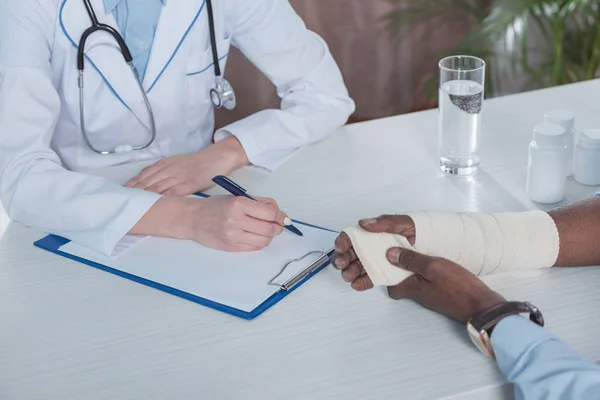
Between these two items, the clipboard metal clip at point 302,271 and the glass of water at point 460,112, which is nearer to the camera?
the clipboard metal clip at point 302,271

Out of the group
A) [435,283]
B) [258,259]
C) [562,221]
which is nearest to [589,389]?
[435,283]

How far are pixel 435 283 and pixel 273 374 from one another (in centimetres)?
25

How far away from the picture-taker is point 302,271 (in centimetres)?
120

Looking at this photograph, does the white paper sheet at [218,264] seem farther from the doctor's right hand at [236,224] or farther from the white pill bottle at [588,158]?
the white pill bottle at [588,158]

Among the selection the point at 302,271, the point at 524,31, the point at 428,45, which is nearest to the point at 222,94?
the point at 302,271

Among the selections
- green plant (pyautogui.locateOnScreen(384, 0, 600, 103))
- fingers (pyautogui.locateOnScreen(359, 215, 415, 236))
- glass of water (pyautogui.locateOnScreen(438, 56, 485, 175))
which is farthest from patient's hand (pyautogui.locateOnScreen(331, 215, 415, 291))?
green plant (pyautogui.locateOnScreen(384, 0, 600, 103))

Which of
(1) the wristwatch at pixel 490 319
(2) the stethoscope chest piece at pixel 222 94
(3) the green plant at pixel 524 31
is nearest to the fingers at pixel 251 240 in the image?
(1) the wristwatch at pixel 490 319

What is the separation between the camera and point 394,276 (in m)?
1.14

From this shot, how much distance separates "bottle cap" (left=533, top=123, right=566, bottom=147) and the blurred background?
4.71 feet

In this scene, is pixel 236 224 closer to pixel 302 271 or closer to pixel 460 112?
pixel 302 271

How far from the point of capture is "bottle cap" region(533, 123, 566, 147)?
1.33 meters

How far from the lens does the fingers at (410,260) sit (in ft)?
3.70

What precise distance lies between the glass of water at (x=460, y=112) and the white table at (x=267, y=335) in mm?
90

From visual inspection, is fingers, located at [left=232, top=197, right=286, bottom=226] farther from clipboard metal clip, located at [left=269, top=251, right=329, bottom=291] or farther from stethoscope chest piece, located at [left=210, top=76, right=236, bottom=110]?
stethoscope chest piece, located at [left=210, top=76, right=236, bottom=110]
